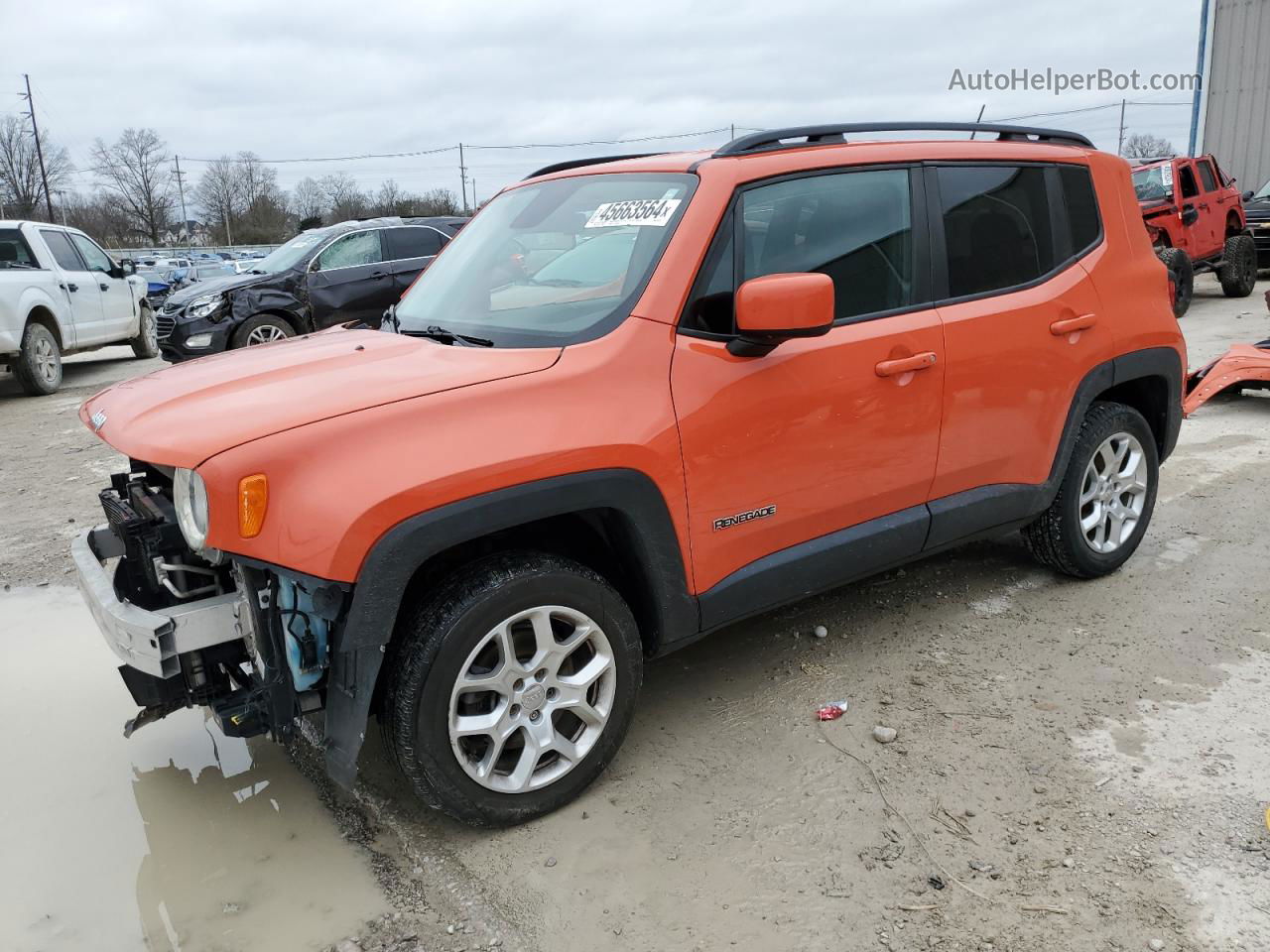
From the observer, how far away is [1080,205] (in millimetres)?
3959

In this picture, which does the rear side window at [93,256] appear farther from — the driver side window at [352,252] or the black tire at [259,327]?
the driver side window at [352,252]

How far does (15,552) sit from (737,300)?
4646mm

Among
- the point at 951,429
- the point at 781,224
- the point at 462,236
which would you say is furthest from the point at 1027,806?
the point at 462,236

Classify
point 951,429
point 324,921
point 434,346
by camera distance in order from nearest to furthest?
point 324,921, point 434,346, point 951,429

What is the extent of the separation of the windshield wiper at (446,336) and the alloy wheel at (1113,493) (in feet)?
8.67

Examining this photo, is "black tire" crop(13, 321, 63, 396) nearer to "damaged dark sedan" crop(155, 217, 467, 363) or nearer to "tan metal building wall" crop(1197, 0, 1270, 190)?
"damaged dark sedan" crop(155, 217, 467, 363)

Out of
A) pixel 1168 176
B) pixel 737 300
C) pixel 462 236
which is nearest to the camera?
pixel 737 300

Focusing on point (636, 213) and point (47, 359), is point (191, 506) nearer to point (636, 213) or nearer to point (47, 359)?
point (636, 213)

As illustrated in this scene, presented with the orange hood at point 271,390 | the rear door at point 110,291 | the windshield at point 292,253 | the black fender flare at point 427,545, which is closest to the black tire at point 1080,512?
the black fender flare at point 427,545

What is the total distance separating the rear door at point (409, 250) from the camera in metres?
11.2

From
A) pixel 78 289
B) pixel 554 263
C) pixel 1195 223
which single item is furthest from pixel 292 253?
pixel 1195 223

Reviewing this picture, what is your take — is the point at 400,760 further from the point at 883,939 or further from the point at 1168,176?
the point at 1168,176

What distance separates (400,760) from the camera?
2.56m

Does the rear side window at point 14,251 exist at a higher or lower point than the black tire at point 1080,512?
higher
